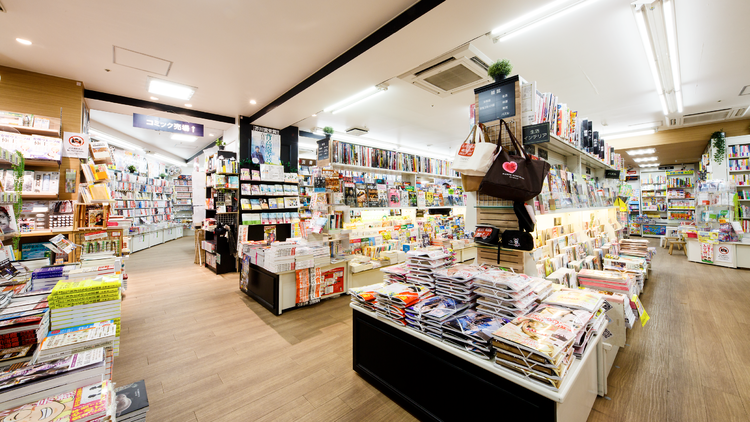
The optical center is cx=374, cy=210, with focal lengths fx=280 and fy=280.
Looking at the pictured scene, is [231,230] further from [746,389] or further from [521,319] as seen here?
[746,389]

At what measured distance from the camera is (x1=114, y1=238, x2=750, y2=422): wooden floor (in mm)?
1976

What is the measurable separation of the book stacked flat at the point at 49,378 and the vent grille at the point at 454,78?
4.23 metres

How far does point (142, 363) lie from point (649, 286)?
24.1ft

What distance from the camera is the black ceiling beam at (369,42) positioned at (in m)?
2.71

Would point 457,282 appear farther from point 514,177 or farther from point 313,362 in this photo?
point 313,362

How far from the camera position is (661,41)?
340 cm

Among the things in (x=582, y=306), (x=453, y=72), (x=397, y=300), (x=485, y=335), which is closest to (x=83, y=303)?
(x=397, y=300)

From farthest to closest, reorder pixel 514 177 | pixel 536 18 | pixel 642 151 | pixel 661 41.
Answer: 1. pixel 642 151
2. pixel 661 41
3. pixel 536 18
4. pixel 514 177

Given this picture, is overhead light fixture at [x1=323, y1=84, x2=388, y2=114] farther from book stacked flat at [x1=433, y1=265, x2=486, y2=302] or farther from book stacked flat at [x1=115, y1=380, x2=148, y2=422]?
book stacked flat at [x1=115, y1=380, x2=148, y2=422]

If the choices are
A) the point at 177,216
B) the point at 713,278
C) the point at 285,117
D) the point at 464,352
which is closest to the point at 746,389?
the point at 464,352

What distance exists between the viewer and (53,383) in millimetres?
1065

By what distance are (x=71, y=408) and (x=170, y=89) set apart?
5.21 metres

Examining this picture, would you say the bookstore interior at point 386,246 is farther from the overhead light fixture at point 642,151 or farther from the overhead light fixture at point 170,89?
the overhead light fixture at point 642,151

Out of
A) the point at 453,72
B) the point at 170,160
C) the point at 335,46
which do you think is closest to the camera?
the point at 335,46
